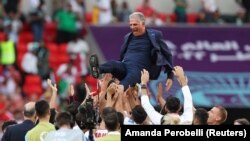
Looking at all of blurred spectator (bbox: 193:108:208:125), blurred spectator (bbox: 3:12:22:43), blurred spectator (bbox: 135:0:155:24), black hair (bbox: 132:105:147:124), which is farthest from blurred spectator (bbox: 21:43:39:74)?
blurred spectator (bbox: 193:108:208:125)

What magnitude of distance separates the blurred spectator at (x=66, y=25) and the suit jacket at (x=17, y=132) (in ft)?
44.4

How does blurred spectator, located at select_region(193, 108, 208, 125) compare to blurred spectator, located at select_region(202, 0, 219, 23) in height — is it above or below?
above

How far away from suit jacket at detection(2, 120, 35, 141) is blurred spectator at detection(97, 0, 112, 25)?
1316cm

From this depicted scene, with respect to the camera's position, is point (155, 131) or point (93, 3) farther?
point (93, 3)

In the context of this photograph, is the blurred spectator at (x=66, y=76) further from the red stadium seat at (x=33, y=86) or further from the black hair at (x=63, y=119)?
the black hair at (x=63, y=119)

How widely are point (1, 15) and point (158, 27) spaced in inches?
170

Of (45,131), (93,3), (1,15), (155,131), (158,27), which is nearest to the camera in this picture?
(155,131)

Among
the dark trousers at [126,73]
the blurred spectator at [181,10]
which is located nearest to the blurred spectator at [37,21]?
the blurred spectator at [181,10]

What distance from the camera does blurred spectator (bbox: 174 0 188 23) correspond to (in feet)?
97.0

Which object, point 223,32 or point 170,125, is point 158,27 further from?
point 170,125

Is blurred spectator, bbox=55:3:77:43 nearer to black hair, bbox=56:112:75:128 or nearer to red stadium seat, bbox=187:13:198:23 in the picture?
red stadium seat, bbox=187:13:198:23

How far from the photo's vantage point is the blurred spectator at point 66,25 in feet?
93.5

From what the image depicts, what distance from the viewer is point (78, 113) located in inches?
584

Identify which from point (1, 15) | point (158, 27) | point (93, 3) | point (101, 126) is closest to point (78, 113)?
point (101, 126)
